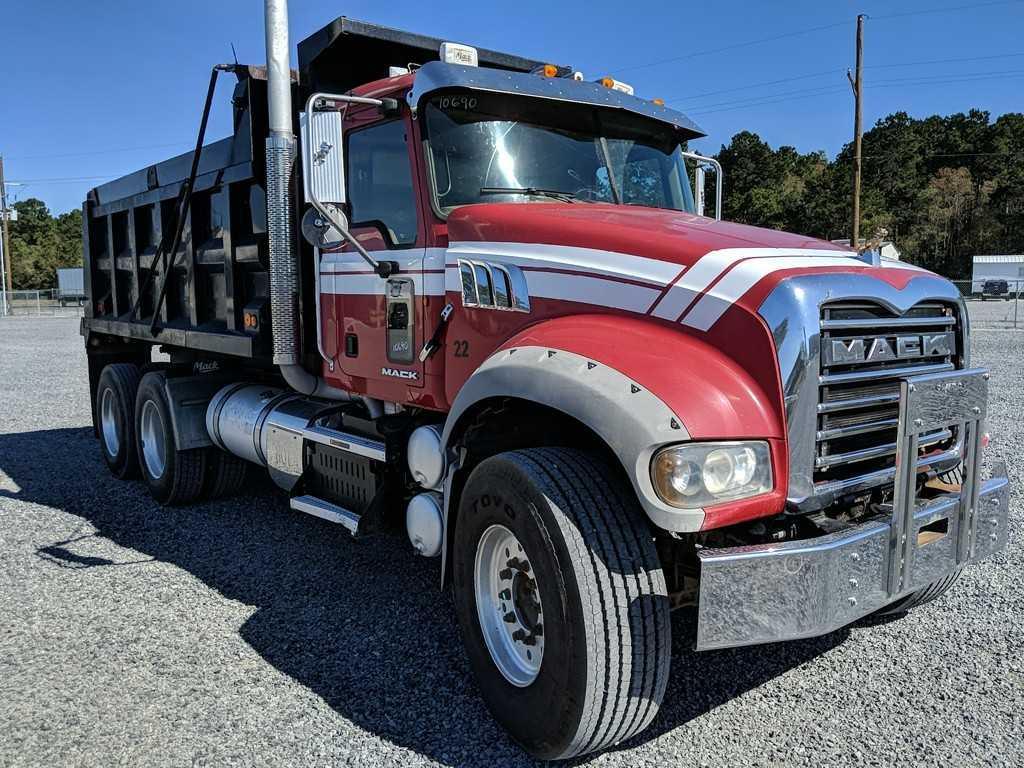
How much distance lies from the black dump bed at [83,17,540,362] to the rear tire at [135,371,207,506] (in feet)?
1.52

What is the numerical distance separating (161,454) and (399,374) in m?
3.55

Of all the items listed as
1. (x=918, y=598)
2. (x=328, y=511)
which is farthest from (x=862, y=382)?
(x=328, y=511)

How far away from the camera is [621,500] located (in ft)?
9.68

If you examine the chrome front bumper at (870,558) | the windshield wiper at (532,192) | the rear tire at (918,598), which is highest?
the windshield wiper at (532,192)

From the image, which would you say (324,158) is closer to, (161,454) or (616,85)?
(616,85)

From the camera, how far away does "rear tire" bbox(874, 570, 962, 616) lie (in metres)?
4.01

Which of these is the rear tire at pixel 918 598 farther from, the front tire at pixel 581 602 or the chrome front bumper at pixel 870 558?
the front tire at pixel 581 602

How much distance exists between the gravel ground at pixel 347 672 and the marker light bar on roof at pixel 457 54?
2.81 metres

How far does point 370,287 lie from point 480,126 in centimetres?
105

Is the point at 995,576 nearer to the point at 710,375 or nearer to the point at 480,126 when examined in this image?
the point at 710,375

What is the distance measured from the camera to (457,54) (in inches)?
164

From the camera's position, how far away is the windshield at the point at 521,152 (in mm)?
4020

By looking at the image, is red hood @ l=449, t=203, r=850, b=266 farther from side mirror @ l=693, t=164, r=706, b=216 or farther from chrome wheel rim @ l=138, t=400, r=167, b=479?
chrome wheel rim @ l=138, t=400, r=167, b=479

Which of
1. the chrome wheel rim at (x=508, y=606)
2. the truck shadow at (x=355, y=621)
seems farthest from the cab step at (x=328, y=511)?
the chrome wheel rim at (x=508, y=606)
